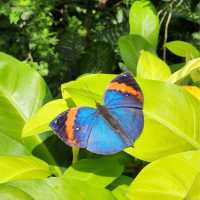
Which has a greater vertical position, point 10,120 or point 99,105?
point 99,105

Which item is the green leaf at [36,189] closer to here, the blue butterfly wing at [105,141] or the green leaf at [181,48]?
the blue butterfly wing at [105,141]

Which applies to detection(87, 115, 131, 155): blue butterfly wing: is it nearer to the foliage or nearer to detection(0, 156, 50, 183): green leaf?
the foliage

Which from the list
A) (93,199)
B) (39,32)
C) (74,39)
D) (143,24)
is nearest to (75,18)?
(74,39)

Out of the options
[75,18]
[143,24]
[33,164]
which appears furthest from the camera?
[75,18]

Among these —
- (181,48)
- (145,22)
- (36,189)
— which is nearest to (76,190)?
(36,189)

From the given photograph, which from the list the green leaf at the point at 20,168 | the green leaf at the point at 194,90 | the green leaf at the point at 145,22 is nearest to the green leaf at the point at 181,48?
the green leaf at the point at 145,22

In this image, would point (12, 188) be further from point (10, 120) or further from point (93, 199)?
point (10, 120)
